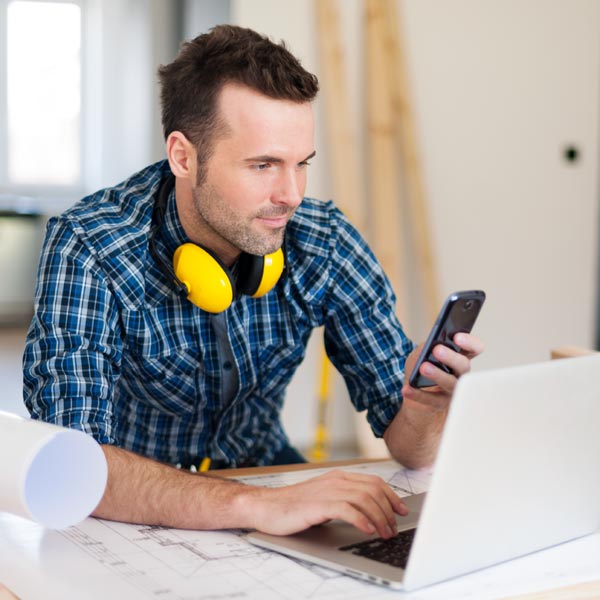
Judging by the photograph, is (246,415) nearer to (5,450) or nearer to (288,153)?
(288,153)

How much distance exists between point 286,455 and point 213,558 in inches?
32.8

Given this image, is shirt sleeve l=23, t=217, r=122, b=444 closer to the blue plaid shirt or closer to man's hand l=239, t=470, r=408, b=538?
the blue plaid shirt

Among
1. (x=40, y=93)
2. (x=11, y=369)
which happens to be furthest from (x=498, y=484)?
(x=40, y=93)

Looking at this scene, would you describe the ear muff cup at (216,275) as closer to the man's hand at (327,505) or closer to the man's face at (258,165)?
the man's face at (258,165)

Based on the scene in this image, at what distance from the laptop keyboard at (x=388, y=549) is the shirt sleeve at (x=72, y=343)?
1.52ft

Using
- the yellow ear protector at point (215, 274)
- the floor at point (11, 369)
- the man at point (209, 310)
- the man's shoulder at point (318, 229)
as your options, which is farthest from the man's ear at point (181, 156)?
the floor at point (11, 369)

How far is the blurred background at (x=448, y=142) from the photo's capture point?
3623 mm

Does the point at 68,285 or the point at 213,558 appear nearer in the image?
the point at 213,558

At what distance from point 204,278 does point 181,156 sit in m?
0.25

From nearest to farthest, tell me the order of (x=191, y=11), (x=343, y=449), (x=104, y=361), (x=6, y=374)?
1. (x=104, y=361)
2. (x=191, y=11)
3. (x=343, y=449)
4. (x=6, y=374)

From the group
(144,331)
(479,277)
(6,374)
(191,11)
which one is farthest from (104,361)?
(6,374)

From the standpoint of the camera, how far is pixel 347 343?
1747 millimetres

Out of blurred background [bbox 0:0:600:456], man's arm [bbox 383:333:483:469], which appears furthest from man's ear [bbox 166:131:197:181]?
blurred background [bbox 0:0:600:456]

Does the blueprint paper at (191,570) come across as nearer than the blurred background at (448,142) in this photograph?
Yes
